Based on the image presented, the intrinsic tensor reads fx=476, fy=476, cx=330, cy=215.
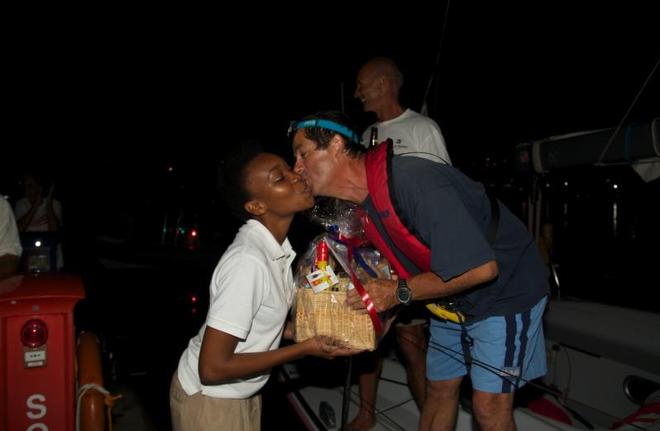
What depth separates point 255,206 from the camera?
85.9 inches

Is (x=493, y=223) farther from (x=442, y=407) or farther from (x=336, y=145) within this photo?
(x=442, y=407)

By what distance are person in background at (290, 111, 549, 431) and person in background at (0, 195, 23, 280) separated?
283 centimetres

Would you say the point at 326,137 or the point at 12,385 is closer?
the point at 326,137

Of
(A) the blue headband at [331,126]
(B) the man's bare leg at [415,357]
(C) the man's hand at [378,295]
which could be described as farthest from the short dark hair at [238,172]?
(B) the man's bare leg at [415,357]

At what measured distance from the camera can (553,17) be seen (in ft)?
49.2

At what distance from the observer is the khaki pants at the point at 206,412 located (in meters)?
2.04

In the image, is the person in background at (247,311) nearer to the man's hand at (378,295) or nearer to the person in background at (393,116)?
the man's hand at (378,295)

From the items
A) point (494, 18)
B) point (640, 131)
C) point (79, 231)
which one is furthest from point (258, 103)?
point (640, 131)

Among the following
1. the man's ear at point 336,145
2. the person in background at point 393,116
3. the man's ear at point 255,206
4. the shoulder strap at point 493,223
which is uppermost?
the person in background at point 393,116

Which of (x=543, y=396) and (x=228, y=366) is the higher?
(x=228, y=366)

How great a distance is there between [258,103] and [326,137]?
25.3 metres

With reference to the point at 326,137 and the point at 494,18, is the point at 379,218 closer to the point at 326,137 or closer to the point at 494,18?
the point at 326,137

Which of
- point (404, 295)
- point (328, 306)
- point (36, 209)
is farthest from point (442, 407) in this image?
point (36, 209)

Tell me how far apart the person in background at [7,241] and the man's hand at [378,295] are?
127 inches
